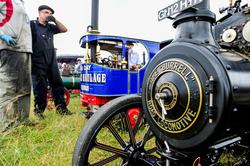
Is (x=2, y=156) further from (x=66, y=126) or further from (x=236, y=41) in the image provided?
(x=236, y=41)

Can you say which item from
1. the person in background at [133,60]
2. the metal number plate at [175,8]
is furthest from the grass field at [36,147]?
the person in background at [133,60]

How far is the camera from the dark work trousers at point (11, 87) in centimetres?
231

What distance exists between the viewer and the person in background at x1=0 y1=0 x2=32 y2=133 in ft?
7.58

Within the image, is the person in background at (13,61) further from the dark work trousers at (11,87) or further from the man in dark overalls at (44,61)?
the man in dark overalls at (44,61)

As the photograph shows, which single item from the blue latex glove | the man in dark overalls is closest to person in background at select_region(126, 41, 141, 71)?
the man in dark overalls

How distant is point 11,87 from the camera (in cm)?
236

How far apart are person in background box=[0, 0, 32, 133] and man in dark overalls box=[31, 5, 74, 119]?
81cm

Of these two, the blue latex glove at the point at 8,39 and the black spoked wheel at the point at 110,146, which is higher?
the blue latex glove at the point at 8,39

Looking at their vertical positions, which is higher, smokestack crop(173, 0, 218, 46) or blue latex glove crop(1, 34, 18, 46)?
blue latex glove crop(1, 34, 18, 46)

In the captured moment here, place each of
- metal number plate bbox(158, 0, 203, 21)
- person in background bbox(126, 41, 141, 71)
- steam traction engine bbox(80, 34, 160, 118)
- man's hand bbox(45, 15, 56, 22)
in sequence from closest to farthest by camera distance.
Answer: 1. metal number plate bbox(158, 0, 203, 21)
2. steam traction engine bbox(80, 34, 160, 118)
3. man's hand bbox(45, 15, 56, 22)
4. person in background bbox(126, 41, 141, 71)

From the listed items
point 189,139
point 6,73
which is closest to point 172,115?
point 189,139

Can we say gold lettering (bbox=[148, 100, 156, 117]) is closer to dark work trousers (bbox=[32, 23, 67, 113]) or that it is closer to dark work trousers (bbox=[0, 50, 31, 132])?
dark work trousers (bbox=[0, 50, 31, 132])

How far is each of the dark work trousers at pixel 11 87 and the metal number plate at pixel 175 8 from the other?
2.19m

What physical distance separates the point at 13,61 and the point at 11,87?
368 millimetres
